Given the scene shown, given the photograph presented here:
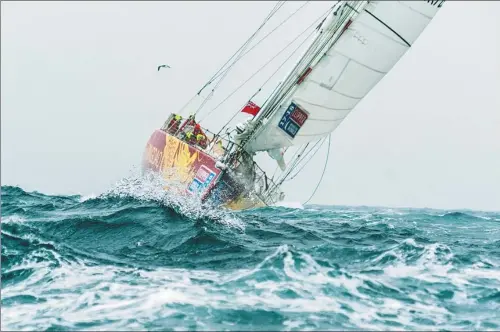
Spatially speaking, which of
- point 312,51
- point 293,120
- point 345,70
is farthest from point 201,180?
point 345,70

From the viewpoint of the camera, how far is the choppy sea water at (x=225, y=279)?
8.44 m

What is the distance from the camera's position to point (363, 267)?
462 inches

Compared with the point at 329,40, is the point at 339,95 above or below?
below

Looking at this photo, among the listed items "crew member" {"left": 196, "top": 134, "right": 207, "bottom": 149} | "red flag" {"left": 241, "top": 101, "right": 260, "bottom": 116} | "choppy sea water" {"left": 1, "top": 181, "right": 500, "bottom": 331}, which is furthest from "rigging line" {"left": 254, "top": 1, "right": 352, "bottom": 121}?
"choppy sea water" {"left": 1, "top": 181, "right": 500, "bottom": 331}

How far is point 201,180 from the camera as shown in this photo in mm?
Result: 20031

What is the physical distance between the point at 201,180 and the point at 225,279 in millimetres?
9871

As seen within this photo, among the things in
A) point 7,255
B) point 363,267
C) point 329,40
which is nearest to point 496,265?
point 363,267

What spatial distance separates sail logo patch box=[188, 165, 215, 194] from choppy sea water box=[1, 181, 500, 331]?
3.38 m

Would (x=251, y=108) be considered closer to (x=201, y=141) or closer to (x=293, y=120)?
(x=293, y=120)

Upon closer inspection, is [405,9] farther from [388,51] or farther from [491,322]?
[491,322]

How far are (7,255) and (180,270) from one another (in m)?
3.81

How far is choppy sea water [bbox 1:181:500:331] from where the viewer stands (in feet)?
27.7

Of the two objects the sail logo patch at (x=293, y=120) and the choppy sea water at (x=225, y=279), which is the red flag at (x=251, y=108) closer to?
the sail logo patch at (x=293, y=120)

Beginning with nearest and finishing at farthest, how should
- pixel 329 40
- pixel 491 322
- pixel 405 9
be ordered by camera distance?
pixel 491 322, pixel 405 9, pixel 329 40
